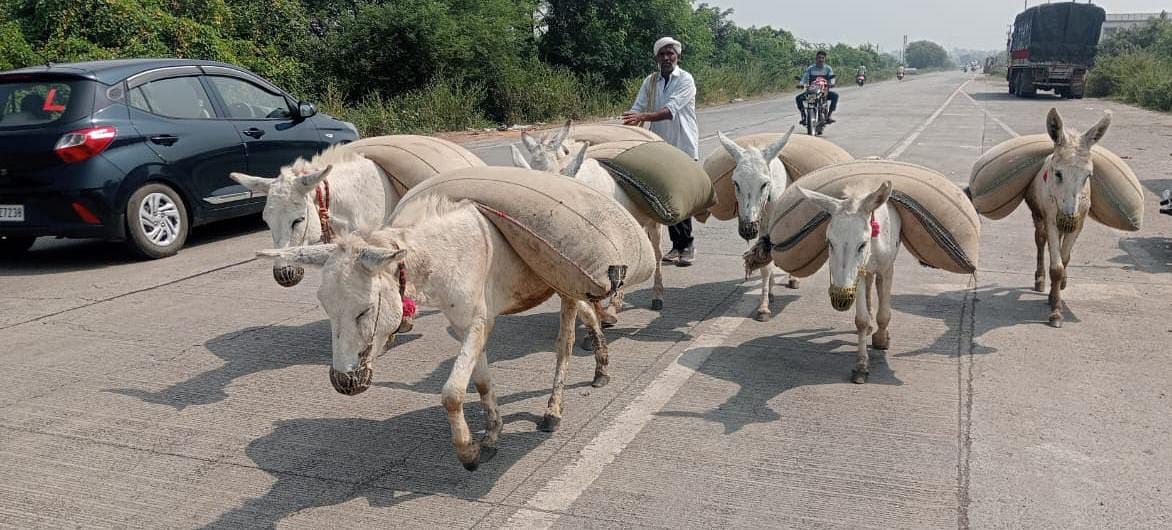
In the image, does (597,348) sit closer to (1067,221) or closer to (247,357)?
(247,357)

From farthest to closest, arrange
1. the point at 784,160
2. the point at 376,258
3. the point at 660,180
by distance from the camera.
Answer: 1. the point at 784,160
2. the point at 660,180
3. the point at 376,258

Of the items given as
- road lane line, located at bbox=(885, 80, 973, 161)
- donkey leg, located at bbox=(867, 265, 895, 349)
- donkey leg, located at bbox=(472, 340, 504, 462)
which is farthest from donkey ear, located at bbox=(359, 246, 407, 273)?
road lane line, located at bbox=(885, 80, 973, 161)

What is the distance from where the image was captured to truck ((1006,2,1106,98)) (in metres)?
38.9

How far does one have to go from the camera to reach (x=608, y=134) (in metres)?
7.96

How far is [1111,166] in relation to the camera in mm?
7211

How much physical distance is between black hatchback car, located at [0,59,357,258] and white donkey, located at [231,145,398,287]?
3.50 metres

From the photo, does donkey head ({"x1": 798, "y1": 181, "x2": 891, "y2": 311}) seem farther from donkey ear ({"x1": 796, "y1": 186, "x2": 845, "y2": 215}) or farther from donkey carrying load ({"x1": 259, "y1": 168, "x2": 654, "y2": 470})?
donkey carrying load ({"x1": 259, "y1": 168, "x2": 654, "y2": 470})

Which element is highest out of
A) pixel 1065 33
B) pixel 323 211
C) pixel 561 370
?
pixel 1065 33

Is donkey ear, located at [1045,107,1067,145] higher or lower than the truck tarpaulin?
lower

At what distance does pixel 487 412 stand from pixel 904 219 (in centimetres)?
321

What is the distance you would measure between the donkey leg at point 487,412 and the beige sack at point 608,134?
11.6ft

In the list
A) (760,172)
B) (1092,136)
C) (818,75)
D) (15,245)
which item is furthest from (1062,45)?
(15,245)

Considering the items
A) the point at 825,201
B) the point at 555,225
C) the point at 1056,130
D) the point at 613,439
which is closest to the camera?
the point at 555,225

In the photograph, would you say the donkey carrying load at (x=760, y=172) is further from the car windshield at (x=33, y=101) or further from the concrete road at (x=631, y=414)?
the car windshield at (x=33, y=101)
